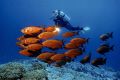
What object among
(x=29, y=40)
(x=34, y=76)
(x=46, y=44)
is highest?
(x=29, y=40)

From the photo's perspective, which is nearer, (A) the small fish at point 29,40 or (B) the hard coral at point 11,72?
(B) the hard coral at point 11,72

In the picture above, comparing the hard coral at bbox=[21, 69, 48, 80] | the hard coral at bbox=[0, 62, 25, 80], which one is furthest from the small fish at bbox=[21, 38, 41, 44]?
the hard coral at bbox=[21, 69, 48, 80]

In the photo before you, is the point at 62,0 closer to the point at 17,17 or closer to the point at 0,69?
the point at 17,17

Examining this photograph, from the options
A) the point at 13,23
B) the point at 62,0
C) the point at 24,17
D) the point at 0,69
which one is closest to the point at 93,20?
the point at 62,0

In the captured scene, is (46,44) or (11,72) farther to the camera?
(46,44)

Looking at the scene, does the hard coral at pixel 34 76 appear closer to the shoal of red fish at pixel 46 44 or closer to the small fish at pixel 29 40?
the shoal of red fish at pixel 46 44

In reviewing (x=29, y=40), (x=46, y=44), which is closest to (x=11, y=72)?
(x=29, y=40)

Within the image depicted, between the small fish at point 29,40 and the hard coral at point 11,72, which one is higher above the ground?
the small fish at point 29,40

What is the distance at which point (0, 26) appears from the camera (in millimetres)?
105312

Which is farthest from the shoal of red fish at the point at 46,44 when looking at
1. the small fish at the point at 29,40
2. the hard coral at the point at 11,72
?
the hard coral at the point at 11,72

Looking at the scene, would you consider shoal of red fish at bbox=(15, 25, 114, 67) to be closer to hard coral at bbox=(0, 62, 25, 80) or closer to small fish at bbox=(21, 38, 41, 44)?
small fish at bbox=(21, 38, 41, 44)

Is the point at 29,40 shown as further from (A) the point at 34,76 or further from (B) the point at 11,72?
(A) the point at 34,76

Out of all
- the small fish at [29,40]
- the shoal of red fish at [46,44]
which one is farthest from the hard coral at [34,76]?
the small fish at [29,40]

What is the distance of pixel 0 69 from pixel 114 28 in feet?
467
